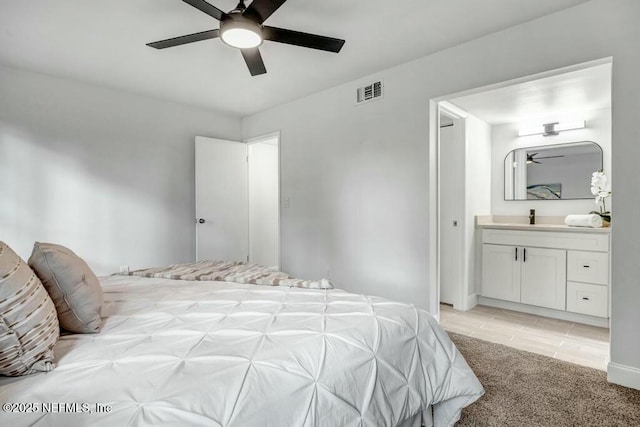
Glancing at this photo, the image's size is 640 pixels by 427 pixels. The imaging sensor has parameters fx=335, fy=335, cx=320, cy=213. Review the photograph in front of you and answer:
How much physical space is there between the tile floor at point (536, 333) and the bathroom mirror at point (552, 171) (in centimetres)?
145

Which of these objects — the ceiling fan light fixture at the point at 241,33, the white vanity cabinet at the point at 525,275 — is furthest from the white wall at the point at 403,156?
the ceiling fan light fixture at the point at 241,33

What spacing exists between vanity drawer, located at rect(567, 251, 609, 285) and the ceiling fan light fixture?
353 centimetres

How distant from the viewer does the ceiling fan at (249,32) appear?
6.01 ft

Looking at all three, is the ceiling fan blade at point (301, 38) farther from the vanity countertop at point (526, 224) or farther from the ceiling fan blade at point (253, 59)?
the vanity countertop at point (526, 224)

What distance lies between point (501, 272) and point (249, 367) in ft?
11.9

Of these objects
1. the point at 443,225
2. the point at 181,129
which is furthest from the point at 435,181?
the point at 181,129

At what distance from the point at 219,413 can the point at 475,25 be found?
290 centimetres

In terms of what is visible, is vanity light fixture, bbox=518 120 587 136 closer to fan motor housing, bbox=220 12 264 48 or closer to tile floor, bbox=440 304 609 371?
tile floor, bbox=440 304 609 371

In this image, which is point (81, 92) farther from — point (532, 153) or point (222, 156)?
point (532, 153)

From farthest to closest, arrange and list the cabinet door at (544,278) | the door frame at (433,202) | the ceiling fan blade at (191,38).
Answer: the cabinet door at (544,278)
the door frame at (433,202)
the ceiling fan blade at (191,38)

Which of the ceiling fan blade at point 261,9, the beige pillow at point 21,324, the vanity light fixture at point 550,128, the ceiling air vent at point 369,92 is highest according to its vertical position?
the ceiling air vent at point 369,92

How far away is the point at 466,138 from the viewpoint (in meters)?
3.84

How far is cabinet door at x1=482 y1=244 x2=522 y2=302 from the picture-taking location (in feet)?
12.2

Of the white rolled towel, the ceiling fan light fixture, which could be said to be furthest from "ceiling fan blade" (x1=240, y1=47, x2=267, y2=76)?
the white rolled towel
